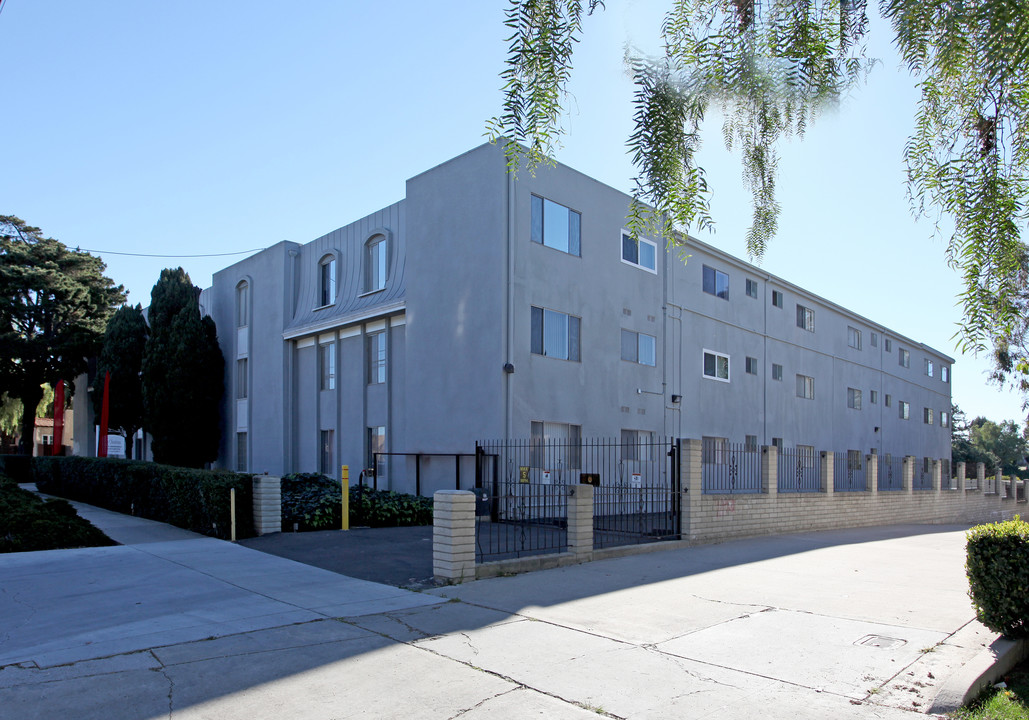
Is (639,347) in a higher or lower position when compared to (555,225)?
lower

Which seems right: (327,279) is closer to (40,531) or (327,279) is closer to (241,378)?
(241,378)

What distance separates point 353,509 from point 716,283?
15406 millimetres

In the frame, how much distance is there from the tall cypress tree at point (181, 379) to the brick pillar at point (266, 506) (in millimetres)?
16557

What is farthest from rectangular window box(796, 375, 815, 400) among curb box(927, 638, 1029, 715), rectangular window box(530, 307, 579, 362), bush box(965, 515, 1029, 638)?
curb box(927, 638, 1029, 715)

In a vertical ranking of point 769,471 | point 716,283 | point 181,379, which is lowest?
point 769,471

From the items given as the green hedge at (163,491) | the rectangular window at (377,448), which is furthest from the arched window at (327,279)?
the green hedge at (163,491)

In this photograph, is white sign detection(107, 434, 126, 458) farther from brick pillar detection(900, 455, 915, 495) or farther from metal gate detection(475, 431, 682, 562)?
brick pillar detection(900, 455, 915, 495)

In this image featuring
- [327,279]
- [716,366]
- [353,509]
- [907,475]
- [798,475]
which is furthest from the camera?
[327,279]

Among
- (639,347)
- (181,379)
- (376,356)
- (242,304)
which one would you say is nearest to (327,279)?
(376,356)

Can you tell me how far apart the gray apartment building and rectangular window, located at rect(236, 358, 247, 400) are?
2.9 inches

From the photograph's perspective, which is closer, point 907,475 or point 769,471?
point 769,471

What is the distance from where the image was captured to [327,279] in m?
25.7

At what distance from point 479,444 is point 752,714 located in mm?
13219

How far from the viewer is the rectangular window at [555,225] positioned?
19.3 meters
